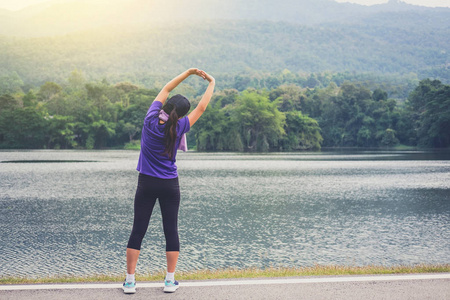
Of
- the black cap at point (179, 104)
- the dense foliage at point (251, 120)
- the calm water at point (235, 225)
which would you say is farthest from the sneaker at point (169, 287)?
the dense foliage at point (251, 120)

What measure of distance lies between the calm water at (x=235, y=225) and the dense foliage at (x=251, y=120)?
58.3 meters

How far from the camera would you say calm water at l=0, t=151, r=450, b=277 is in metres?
11.6

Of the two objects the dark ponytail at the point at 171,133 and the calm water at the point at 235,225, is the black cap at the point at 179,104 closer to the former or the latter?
the dark ponytail at the point at 171,133

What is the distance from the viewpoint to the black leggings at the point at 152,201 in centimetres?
491

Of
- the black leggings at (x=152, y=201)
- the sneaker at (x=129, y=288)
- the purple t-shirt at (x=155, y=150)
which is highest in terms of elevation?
the purple t-shirt at (x=155, y=150)

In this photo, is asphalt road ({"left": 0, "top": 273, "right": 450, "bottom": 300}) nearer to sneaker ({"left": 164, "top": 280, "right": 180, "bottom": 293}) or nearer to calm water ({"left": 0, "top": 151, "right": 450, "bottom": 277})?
sneaker ({"left": 164, "top": 280, "right": 180, "bottom": 293})

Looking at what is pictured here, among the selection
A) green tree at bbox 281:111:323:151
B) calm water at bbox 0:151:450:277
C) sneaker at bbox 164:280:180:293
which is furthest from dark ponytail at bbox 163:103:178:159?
green tree at bbox 281:111:323:151

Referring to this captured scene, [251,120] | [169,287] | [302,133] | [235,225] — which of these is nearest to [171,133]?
[169,287]

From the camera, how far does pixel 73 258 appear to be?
451 inches

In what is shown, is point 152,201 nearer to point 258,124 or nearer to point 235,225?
point 235,225

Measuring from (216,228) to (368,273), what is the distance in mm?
10083

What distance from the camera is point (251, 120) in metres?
88.2

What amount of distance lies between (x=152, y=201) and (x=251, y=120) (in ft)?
274

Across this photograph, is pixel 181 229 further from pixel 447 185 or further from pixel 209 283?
pixel 447 185
